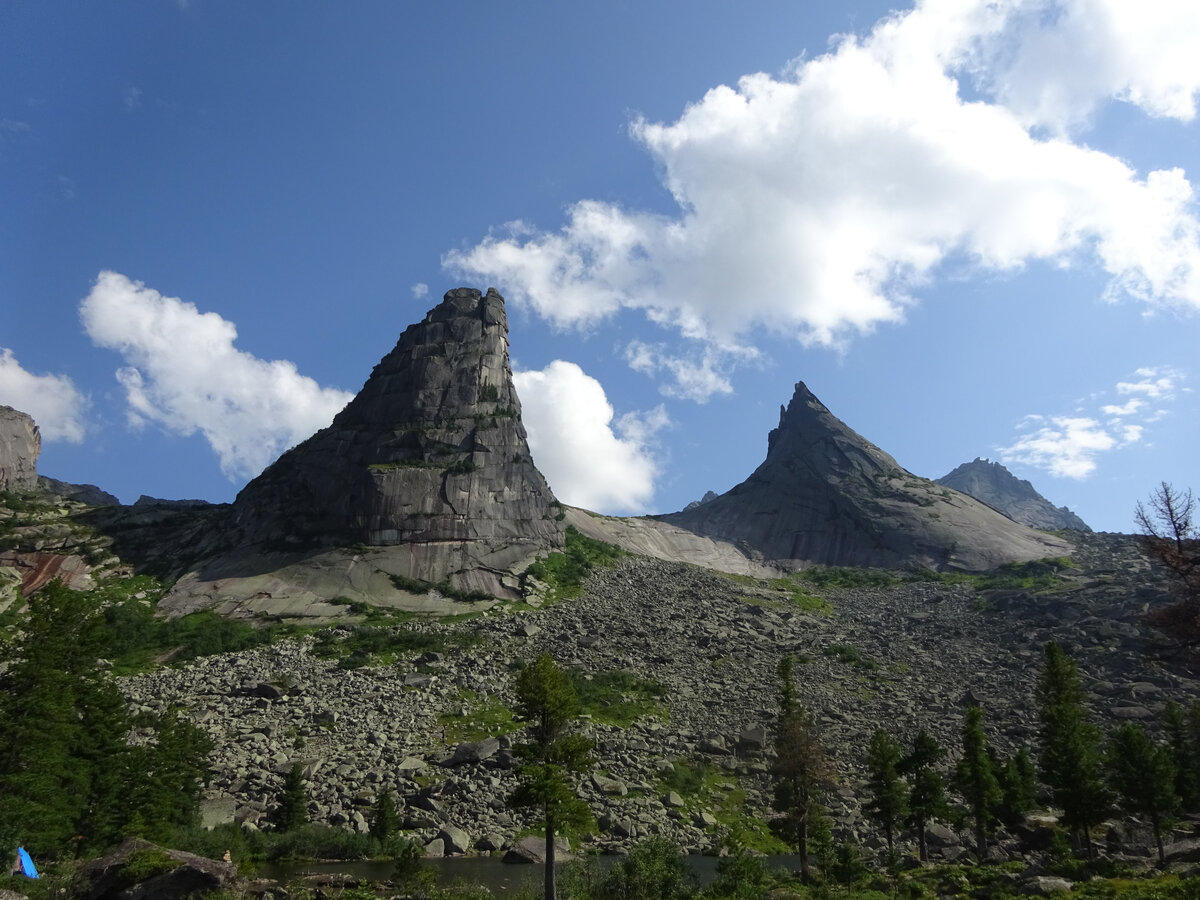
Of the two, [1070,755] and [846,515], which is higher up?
[846,515]

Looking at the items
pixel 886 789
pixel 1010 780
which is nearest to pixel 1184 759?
pixel 1010 780

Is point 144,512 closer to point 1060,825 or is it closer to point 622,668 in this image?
point 622,668

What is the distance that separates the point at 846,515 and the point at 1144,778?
112m

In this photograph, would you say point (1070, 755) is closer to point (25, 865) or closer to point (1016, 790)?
point (1016, 790)

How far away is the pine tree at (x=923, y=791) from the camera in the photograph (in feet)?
150

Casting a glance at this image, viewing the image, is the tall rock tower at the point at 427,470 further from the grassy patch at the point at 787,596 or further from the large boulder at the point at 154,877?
the large boulder at the point at 154,877

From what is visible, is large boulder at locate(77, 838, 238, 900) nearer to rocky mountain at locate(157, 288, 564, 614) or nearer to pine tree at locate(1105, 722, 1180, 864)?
pine tree at locate(1105, 722, 1180, 864)

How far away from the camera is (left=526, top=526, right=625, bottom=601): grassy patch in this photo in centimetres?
10144

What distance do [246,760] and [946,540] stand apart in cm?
12446

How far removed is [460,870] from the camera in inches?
1499

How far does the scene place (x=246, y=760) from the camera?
49938 mm

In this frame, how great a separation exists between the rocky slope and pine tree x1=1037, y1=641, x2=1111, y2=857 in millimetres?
5732

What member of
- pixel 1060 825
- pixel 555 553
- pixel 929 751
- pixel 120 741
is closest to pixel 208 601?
pixel 555 553

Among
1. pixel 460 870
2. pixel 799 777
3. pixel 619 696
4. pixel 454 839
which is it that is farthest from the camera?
pixel 619 696
